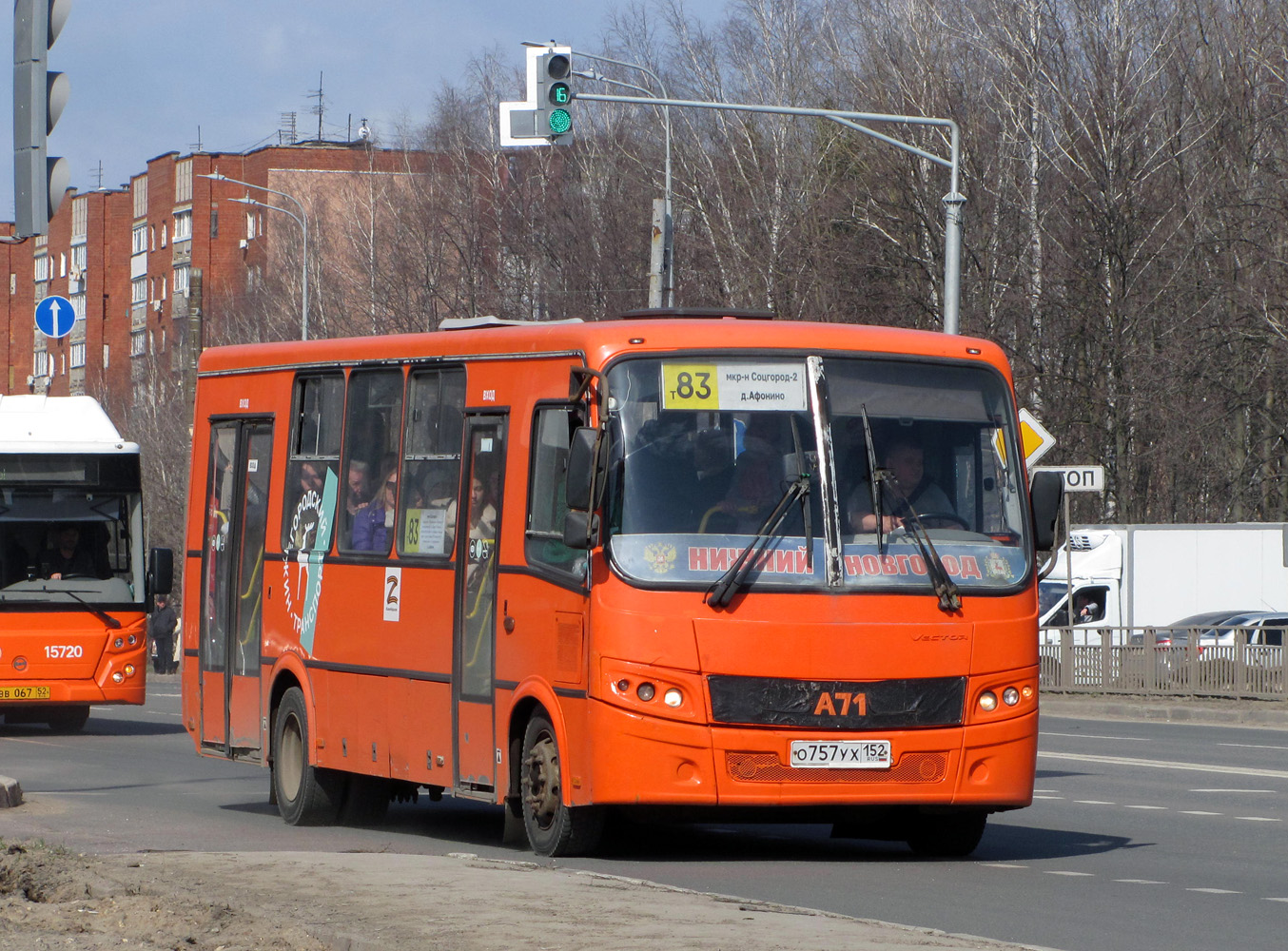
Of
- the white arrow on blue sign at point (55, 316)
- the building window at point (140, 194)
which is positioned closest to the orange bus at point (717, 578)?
the white arrow on blue sign at point (55, 316)

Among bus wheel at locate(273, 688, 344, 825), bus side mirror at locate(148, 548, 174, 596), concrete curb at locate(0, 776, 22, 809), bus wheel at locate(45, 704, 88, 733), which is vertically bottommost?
bus wheel at locate(45, 704, 88, 733)

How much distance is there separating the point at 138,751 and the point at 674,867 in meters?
11.8

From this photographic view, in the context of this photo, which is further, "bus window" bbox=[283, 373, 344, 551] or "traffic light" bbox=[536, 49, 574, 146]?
"traffic light" bbox=[536, 49, 574, 146]

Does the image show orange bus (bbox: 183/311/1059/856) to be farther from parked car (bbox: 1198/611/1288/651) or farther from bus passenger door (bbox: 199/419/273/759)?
parked car (bbox: 1198/611/1288/651)

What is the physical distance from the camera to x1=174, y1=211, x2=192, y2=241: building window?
333 feet

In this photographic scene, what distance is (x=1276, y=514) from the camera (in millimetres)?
44750

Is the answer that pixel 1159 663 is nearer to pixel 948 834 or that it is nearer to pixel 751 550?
pixel 948 834

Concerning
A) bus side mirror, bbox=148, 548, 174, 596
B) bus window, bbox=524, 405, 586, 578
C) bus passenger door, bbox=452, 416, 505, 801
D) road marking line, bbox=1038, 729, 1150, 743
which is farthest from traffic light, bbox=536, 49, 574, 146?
bus window, bbox=524, 405, 586, 578

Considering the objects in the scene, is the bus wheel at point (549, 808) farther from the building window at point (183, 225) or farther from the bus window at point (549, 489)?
the building window at point (183, 225)

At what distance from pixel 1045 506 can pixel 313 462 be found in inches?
188

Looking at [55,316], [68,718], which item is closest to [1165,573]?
[55,316]

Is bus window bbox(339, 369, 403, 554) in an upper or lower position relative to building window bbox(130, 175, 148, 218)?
lower

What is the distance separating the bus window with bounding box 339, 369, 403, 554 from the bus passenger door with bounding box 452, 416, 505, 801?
2.86ft

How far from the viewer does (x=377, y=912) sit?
852 cm
